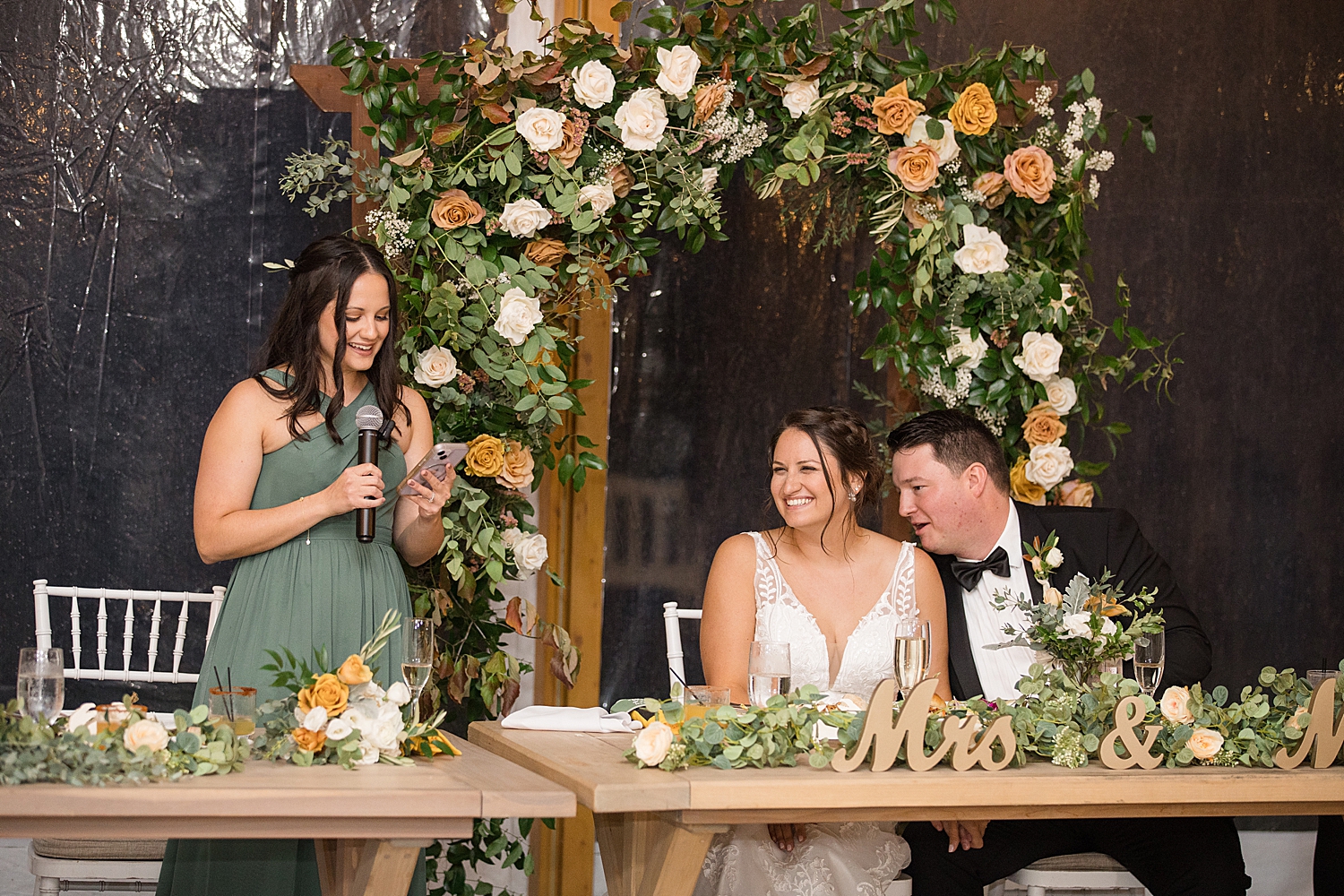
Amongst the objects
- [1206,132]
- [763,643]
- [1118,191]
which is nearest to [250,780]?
[763,643]

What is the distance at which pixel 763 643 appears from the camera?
2084mm

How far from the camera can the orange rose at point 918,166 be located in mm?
3021

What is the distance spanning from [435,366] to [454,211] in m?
0.35

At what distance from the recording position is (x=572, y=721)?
229 centimetres

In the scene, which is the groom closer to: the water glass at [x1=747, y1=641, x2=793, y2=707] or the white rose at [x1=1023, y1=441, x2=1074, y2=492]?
the white rose at [x1=1023, y1=441, x2=1074, y2=492]

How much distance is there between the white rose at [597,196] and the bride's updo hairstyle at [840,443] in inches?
24.7

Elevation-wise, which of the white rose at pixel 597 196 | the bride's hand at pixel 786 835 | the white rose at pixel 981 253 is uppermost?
the white rose at pixel 597 196

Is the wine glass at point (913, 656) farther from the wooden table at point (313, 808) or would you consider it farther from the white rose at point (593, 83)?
the white rose at point (593, 83)

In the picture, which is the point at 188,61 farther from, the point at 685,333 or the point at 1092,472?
the point at 1092,472

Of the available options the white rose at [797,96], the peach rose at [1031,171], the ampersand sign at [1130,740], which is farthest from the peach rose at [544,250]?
the ampersand sign at [1130,740]

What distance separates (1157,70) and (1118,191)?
400 millimetres

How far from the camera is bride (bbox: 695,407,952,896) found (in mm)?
2744

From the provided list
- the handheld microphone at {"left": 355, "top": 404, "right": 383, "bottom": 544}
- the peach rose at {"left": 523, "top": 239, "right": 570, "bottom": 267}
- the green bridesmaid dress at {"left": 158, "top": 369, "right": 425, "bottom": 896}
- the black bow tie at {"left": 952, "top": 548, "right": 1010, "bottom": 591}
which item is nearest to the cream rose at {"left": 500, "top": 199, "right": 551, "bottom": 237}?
the peach rose at {"left": 523, "top": 239, "right": 570, "bottom": 267}

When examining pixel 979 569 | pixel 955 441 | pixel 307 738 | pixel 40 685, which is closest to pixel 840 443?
pixel 955 441
